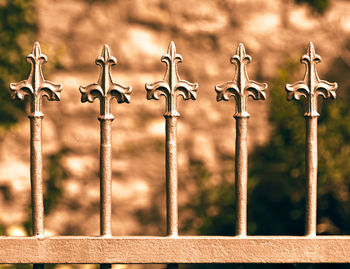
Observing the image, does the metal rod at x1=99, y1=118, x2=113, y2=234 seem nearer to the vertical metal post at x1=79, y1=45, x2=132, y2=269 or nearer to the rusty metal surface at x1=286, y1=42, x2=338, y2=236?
the vertical metal post at x1=79, y1=45, x2=132, y2=269

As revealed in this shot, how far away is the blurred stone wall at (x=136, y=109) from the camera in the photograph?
349 centimetres

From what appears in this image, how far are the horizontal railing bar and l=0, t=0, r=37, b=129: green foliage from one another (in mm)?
1690

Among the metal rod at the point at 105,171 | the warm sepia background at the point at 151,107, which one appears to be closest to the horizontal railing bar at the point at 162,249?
the metal rod at the point at 105,171

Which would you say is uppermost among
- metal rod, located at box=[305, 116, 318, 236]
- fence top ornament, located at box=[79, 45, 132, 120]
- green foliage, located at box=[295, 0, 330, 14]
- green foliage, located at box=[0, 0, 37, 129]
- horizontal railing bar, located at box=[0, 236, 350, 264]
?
green foliage, located at box=[295, 0, 330, 14]

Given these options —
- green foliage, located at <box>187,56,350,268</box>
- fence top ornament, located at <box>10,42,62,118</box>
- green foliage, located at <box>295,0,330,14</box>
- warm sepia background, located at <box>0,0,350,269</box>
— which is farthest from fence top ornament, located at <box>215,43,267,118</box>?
green foliage, located at <box>295,0,330,14</box>

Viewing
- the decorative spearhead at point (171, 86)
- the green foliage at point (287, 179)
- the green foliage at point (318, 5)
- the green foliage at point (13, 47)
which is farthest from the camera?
the green foliage at point (318, 5)

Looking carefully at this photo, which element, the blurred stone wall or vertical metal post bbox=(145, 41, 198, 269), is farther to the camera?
the blurred stone wall

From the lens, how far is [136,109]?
351 cm

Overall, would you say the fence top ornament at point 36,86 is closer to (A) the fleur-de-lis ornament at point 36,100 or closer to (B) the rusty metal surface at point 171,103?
(A) the fleur-de-lis ornament at point 36,100

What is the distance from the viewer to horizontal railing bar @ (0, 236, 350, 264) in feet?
6.30

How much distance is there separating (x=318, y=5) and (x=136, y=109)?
147cm

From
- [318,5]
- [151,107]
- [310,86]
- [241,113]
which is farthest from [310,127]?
[318,5]

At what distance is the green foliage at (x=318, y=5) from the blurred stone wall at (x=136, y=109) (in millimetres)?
90

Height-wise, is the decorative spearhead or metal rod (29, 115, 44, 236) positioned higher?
the decorative spearhead
